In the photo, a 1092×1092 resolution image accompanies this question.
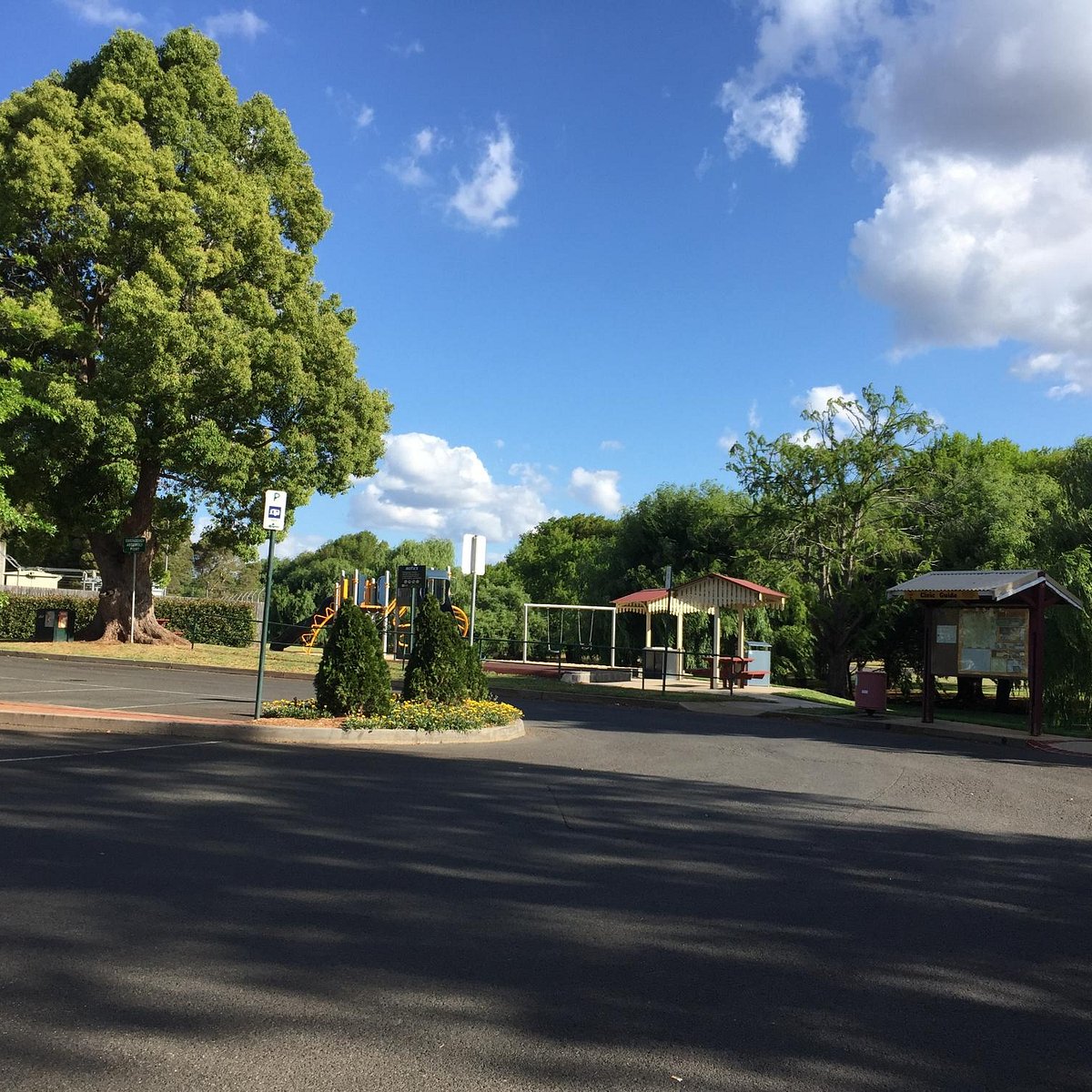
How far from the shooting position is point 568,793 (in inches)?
383

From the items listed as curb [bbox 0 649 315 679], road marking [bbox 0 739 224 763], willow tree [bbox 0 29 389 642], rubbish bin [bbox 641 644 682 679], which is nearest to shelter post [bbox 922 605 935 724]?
rubbish bin [bbox 641 644 682 679]

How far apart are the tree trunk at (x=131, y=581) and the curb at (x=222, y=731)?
59.7 feet

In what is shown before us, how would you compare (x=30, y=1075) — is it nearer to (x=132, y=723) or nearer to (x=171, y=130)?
(x=132, y=723)

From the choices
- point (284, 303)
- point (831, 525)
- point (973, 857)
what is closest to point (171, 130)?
point (284, 303)

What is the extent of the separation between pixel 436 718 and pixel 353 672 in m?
1.41

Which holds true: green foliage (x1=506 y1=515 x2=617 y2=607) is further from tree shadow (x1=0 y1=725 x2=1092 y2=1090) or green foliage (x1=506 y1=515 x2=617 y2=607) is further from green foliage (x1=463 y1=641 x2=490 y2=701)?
tree shadow (x1=0 y1=725 x2=1092 y2=1090)

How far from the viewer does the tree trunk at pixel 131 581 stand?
1237 inches

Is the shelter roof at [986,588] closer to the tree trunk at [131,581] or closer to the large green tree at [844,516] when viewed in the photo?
the large green tree at [844,516]

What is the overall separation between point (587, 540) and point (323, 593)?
85.6ft

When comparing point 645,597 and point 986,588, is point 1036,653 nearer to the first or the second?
point 986,588

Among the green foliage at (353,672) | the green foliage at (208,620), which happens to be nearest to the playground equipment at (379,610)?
the green foliage at (208,620)

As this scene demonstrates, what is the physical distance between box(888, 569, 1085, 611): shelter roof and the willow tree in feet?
61.4

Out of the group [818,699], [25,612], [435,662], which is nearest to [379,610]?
[25,612]

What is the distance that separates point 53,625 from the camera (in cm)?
3478
